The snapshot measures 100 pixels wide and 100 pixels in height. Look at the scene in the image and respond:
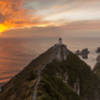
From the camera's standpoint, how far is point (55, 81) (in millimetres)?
56594

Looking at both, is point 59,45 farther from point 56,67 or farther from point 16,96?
point 16,96

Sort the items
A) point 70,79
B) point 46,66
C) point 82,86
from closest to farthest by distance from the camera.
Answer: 1. point 46,66
2. point 70,79
3. point 82,86

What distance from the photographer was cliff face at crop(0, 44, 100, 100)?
46625 millimetres

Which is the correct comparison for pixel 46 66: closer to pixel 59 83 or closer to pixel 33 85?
pixel 59 83

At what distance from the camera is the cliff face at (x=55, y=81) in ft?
153

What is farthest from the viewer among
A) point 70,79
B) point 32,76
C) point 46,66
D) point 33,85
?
point 70,79

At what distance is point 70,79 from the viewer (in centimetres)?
7125

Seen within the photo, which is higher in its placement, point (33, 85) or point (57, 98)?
point (33, 85)

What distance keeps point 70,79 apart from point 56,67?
10792 millimetres

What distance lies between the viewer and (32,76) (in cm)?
5359

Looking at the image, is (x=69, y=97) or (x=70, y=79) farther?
(x=70, y=79)

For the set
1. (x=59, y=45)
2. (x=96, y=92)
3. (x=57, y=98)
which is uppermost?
(x=59, y=45)

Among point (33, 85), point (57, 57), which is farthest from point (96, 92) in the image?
point (33, 85)

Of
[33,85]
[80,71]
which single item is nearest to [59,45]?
[80,71]
